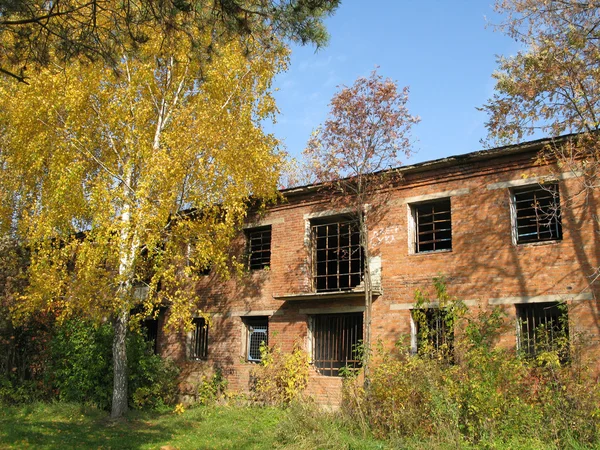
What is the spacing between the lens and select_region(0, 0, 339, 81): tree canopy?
8062mm

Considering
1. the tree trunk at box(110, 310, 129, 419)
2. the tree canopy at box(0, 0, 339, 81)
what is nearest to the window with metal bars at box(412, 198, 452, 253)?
the tree canopy at box(0, 0, 339, 81)

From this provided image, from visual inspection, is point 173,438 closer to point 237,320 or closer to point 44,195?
point 237,320

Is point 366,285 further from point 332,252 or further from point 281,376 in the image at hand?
point 281,376

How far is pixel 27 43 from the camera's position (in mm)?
9203

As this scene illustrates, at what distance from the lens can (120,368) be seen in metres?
15.1

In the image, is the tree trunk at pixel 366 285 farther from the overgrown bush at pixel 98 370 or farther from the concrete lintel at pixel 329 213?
the overgrown bush at pixel 98 370

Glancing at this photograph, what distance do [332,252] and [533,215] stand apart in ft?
20.4

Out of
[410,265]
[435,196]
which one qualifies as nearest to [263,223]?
[410,265]

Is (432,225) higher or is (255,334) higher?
(432,225)

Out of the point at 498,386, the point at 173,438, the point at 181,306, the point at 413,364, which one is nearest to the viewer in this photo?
the point at 498,386

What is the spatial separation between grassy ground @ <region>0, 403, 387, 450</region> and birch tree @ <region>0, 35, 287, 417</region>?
1.16 metres

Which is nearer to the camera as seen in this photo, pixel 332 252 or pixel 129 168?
pixel 129 168

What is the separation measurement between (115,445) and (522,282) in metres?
9.61

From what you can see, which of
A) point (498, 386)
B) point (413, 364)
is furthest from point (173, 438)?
point (498, 386)
